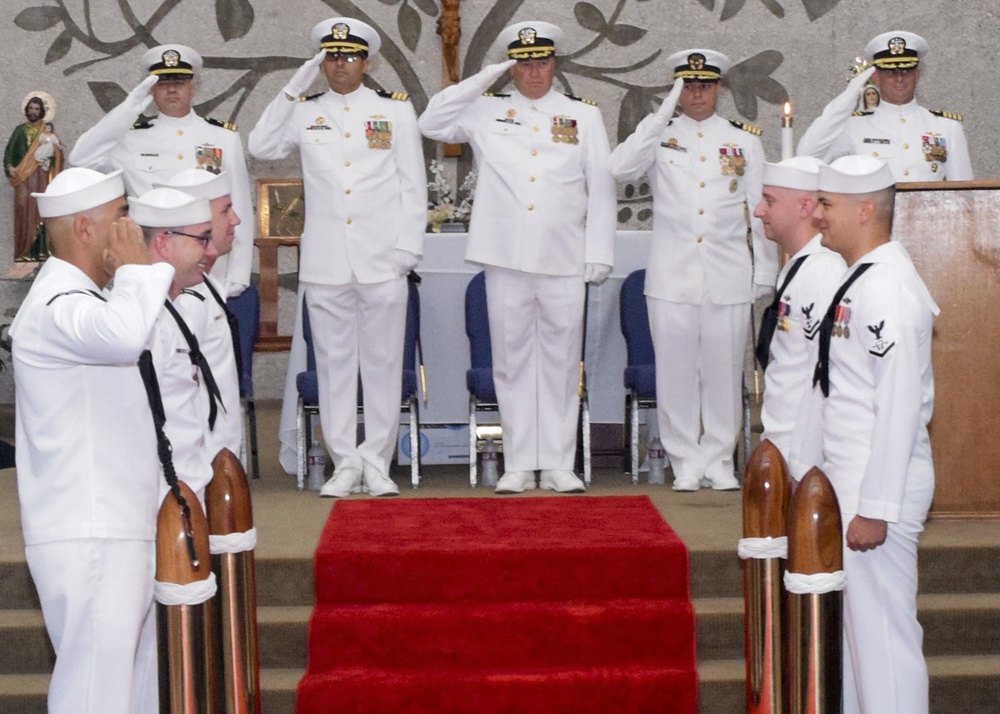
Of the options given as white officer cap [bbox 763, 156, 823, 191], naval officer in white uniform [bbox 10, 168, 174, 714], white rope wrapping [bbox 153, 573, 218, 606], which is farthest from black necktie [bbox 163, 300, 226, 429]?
white officer cap [bbox 763, 156, 823, 191]

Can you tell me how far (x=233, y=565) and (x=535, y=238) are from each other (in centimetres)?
302

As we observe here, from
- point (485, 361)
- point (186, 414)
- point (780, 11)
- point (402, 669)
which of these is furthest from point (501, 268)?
point (780, 11)

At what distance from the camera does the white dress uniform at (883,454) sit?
317 centimetres

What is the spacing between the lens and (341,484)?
586cm

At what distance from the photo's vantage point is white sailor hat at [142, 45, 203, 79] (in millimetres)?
6004

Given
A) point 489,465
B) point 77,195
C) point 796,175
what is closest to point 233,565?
point 77,195

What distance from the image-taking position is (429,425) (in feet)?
21.3

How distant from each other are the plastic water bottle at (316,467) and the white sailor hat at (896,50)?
3.05 meters

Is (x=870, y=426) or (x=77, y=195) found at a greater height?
(x=77, y=195)

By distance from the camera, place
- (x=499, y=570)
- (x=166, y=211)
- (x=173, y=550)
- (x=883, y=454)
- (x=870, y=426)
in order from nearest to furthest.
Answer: (x=173, y=550)
(x=883, y=454)
(x=870, y=426)
(x=166, y=211)
(x=499, y=570)

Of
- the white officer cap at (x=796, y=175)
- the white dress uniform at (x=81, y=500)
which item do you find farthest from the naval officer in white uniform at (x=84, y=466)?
the white officer cap at (x=796, y=175)

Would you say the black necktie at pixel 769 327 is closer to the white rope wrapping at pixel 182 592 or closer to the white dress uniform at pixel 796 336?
the white dress uniform at pixel 796 336

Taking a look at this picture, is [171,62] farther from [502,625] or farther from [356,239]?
[502,625]

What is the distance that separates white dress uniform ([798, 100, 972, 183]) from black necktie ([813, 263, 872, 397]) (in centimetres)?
281
